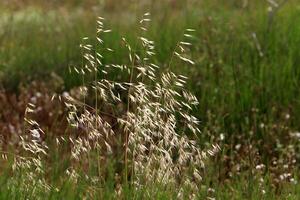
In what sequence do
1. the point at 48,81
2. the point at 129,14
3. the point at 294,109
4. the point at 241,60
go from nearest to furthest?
the point at 294,109 → the point at 241,60 → the point at 48,81 → the point at 129,14

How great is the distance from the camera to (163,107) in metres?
4.18

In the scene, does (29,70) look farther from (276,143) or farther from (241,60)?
(276,143)

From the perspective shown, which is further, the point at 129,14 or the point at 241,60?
the point at 129,14

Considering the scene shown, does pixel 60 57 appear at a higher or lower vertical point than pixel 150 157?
lower

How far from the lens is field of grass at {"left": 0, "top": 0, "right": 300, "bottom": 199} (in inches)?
131

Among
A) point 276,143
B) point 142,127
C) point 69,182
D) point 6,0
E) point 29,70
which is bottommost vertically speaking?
point 6,0

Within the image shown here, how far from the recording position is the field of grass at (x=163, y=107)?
10.9 feet

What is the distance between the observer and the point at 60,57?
6.43 metres

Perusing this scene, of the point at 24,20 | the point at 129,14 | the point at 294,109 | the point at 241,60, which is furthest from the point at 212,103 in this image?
the point at 129,14

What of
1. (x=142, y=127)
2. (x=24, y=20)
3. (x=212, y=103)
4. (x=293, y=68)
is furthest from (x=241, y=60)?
(x=24, y=20)

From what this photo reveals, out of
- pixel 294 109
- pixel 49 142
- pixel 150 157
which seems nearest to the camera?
pixel 150 157

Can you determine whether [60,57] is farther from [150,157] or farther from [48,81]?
[150,157]

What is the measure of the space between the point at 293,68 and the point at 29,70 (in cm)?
217

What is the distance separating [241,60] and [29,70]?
68.1 inches
